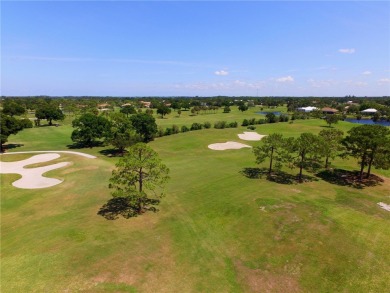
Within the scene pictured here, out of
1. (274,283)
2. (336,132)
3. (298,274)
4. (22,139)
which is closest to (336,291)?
(298,274)

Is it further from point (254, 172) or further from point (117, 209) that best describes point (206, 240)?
point (254, 172)

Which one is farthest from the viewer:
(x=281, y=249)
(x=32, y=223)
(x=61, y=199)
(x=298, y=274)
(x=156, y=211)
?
(x=61, y=199)

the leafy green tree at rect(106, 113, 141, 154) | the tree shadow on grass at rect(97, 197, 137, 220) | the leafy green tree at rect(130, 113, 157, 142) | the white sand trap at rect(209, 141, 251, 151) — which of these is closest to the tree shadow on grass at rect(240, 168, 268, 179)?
the white sand trap at rect(209, 141, 251, 151)

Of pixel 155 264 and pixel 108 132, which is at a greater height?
pixel 108 132

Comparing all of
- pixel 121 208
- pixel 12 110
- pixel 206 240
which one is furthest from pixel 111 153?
pixel 12 110

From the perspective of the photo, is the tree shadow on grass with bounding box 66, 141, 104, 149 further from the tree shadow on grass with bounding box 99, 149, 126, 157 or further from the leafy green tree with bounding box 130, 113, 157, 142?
the leafy green tree with bounding box 130, 113, 157, 142

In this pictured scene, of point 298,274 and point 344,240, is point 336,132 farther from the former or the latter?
point 298,274

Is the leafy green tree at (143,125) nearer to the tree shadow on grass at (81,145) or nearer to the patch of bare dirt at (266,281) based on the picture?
the tree shadow on grass at (81,145)

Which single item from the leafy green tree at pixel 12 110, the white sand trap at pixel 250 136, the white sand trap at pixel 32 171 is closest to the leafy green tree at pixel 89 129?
the white sand trap at pixel 32 171
